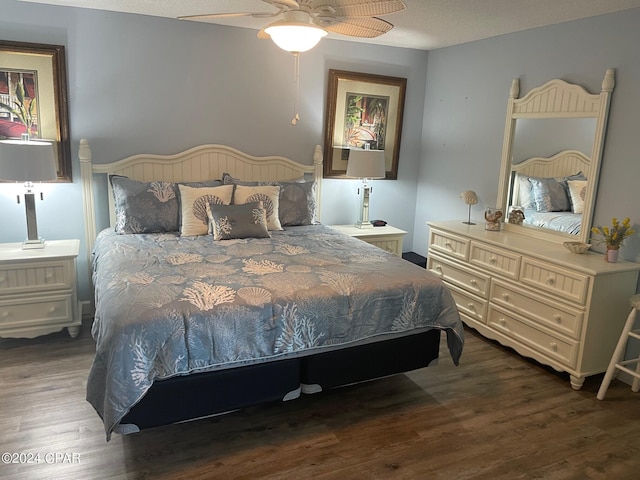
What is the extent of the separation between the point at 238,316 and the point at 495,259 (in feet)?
6.98

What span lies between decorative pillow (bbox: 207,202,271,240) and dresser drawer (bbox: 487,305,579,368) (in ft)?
5.95

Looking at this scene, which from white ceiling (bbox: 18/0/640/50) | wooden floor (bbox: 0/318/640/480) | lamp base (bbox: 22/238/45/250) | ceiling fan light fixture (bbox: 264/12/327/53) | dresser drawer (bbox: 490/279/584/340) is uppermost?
white ceiling (bbox: 18/0/640/50)

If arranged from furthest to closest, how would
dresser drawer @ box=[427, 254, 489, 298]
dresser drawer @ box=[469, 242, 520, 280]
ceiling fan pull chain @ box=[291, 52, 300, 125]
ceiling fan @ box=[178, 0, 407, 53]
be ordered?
ceiling fan pull chain @ box=[291, 52, 300, 125] → dresser drawer @ box=[427, 254, 489, 298] → dresser drawer @ box=[469, 242, 520, 280] → ceiling fan @ box=[178, 0, 407, 53]

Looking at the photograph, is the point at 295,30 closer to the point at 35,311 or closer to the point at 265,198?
the point at 265,198

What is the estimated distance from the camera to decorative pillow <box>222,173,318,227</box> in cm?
402

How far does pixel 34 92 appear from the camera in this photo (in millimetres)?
3541

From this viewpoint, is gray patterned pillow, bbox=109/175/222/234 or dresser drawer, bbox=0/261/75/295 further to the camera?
gray patterned pillow, bbox=109/175/222/234

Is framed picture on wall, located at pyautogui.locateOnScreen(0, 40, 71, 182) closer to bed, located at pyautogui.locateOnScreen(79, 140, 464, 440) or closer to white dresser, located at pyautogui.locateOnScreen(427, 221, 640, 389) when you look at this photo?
bed, located at pyautogui.locateOnScreen(79, 140, 464, 440)

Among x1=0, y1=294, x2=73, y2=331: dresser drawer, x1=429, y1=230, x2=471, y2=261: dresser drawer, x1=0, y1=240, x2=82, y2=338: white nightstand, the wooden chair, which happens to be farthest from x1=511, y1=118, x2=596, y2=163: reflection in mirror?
x1=0, y1=294, x2=73, y2=331: dresser drawer

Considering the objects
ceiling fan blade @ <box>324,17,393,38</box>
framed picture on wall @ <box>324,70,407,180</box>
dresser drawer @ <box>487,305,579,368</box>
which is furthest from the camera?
framed picture on wall @ <box>324,70,407,180</box>

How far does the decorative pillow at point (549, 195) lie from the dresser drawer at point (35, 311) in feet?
11.6

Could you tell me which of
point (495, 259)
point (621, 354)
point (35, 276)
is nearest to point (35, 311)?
point (35, 276)

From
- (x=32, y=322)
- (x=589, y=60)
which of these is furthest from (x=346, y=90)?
(x=32, y=322)

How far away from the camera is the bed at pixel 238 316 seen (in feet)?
7.07
